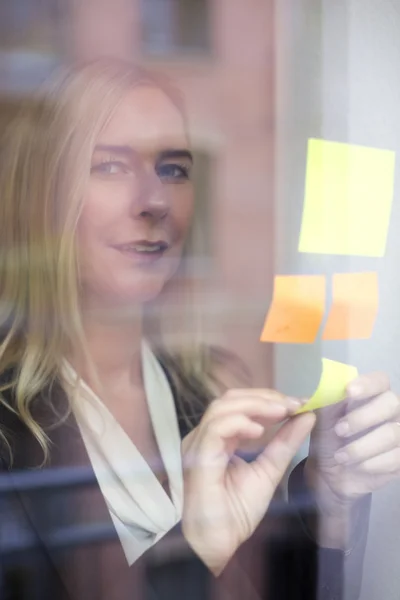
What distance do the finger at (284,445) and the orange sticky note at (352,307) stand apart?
0.14m

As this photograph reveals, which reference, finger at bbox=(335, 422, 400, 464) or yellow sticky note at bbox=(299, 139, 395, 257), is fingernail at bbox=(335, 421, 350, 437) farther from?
yellow sticky note at bbox=(299, 139, 395, 257)

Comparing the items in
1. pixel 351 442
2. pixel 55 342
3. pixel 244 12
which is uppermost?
pixel 244 12

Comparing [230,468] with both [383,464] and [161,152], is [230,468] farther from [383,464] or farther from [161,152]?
[161,152]

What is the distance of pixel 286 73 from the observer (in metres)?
1.18

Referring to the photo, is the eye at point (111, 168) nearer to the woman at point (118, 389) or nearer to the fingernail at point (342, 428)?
the woman at point (118, 389)

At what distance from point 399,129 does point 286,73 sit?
202 millimetres

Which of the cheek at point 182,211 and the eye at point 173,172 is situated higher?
the eye at point 173,172

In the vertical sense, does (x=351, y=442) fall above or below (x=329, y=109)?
below

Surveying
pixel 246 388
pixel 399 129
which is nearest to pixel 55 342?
pixel 246 388

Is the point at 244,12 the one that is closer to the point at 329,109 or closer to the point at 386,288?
the point at 329,109

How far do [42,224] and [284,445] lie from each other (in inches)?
18.7

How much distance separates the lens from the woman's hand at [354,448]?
44.2 inches

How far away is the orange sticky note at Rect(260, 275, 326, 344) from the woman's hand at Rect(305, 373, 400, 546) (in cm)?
11

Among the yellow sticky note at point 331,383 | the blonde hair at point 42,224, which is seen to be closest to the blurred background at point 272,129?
the yellow sticky note at point 331,383
